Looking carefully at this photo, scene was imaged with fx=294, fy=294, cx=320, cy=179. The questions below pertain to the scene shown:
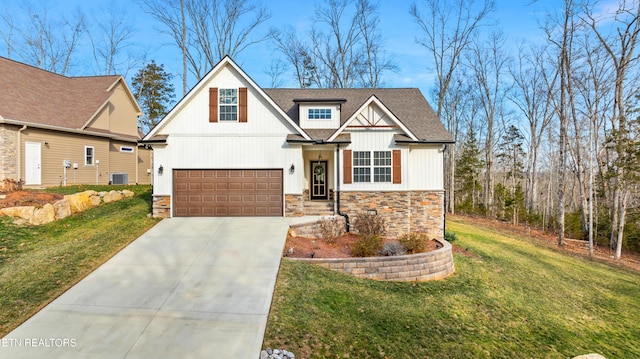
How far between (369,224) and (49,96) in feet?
61.7

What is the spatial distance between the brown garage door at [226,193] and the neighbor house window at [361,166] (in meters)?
2.99

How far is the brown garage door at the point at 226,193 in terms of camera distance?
11164mm

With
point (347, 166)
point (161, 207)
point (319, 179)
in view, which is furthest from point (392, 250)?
point (161, 207)

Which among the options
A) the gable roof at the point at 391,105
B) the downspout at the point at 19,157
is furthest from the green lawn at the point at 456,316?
the downspout at the point at 19,157

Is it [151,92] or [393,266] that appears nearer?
[393,266]

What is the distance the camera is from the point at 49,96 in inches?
642

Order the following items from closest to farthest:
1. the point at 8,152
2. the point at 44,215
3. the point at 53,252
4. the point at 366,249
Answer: the point at 53,252, the point at 366,249, the point at 44,215, the point at 8,152

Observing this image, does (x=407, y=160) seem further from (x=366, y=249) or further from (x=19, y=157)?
(x=19, y=157)

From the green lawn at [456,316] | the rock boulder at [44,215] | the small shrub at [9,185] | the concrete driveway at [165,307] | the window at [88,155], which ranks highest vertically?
the window at [88,155]

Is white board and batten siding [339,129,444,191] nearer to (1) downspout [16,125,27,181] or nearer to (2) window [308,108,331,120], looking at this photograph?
(2) window [308,108,331,120]

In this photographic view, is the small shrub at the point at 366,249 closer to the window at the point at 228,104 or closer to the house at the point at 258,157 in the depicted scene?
the house at the point at 258,157

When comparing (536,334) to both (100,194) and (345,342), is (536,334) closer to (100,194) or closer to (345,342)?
(345,342)

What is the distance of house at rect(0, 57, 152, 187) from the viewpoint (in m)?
13.6

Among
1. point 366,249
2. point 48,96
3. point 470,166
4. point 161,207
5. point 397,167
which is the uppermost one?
point 48,96
